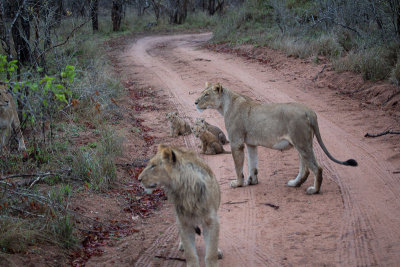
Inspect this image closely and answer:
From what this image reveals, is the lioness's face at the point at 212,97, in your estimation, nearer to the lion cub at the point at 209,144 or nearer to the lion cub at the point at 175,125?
the lion cub at the point at 209,144

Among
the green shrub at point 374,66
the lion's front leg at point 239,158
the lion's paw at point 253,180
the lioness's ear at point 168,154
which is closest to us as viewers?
the lioness's ear at point 168,154

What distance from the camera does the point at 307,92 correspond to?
13.0 metres

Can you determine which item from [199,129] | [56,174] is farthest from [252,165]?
[56,174]

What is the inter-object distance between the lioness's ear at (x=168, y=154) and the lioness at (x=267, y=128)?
9.38 ft

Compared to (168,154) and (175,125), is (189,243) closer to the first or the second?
(168,154)

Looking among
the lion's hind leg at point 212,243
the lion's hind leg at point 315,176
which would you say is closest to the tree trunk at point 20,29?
the lion's hind leg at point 315,176

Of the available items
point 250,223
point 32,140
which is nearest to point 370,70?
point 250,223

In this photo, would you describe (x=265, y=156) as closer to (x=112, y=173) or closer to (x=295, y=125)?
(x=295, y=125)

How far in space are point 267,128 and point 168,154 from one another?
2991 mm

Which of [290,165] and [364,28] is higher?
[364,28]

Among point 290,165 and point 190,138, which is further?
point 190,138

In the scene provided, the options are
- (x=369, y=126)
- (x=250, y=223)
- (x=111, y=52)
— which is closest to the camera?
(x=250, y=223)

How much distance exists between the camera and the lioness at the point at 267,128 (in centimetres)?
666

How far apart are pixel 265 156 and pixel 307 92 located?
16.2 ft
